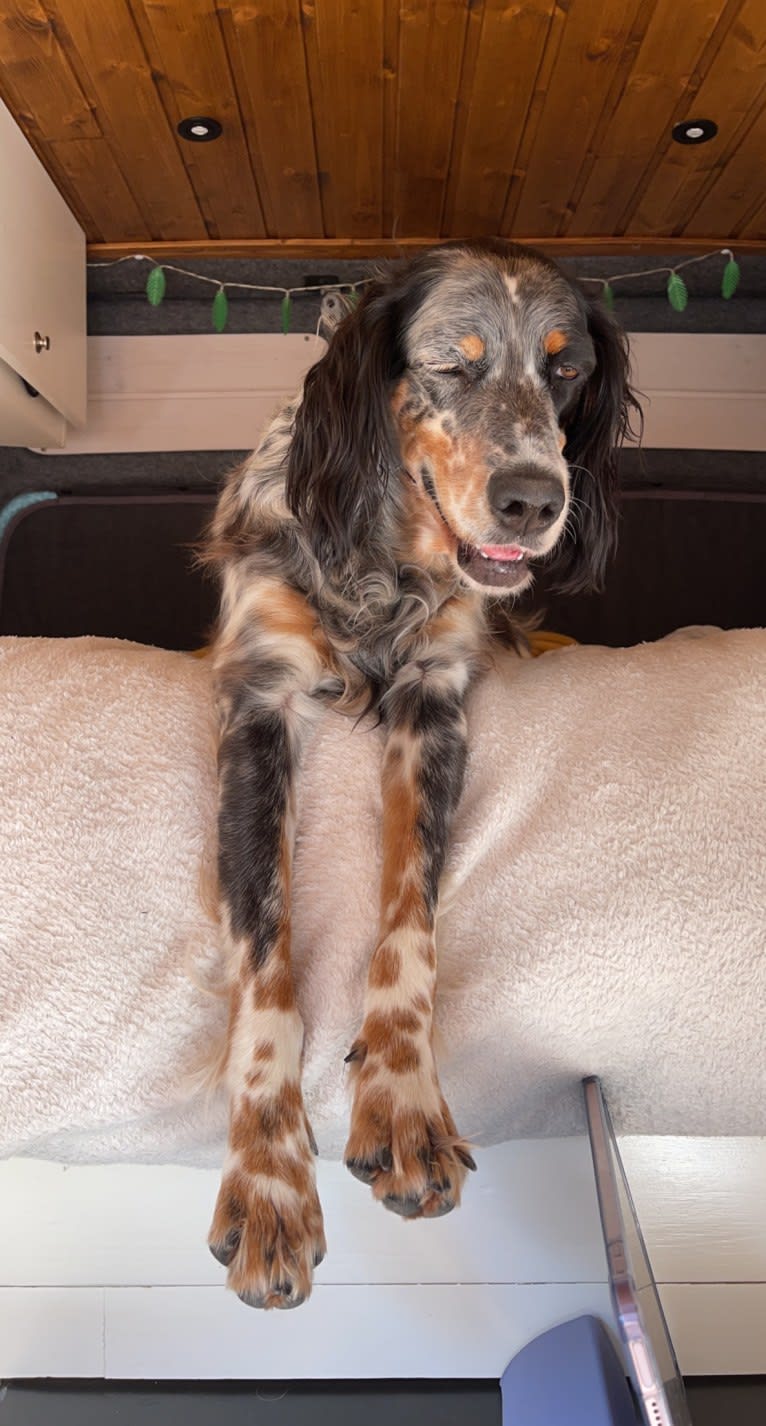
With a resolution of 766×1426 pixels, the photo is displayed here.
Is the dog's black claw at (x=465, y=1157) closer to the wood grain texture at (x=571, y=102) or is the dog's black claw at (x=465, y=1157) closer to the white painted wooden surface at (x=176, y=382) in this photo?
the wood grain texture at (x=571, y=102)

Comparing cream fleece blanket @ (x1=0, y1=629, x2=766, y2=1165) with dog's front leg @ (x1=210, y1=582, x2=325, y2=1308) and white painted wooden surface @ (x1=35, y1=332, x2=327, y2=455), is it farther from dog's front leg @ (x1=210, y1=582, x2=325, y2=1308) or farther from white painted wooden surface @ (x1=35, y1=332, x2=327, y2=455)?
white painted wooden surface @ (x1=35, y1=332, x2=327, y2=455)

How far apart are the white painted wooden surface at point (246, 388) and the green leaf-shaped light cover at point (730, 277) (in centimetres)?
16

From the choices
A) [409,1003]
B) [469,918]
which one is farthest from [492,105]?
[409,1003]

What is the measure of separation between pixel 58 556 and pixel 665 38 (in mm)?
1925

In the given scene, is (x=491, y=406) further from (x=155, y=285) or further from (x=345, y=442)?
(x=155, y=285)

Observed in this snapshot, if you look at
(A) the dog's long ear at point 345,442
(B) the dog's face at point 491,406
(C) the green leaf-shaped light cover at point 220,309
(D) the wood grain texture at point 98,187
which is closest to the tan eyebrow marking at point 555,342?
(B) the dog's face at point 491,406

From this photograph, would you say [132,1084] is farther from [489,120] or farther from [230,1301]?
[489,120]

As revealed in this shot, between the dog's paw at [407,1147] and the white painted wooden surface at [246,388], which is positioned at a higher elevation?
the white painted wooden surface at [246,388]

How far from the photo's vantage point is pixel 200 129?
2.62 metres

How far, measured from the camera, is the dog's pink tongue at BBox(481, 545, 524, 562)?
1.54 metres

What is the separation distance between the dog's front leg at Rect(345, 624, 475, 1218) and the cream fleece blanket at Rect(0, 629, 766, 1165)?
0.03 meters

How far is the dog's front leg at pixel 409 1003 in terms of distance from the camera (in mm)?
1131

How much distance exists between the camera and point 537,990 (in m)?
1.20

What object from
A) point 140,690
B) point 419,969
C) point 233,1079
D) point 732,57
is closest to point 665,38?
point 732,57
